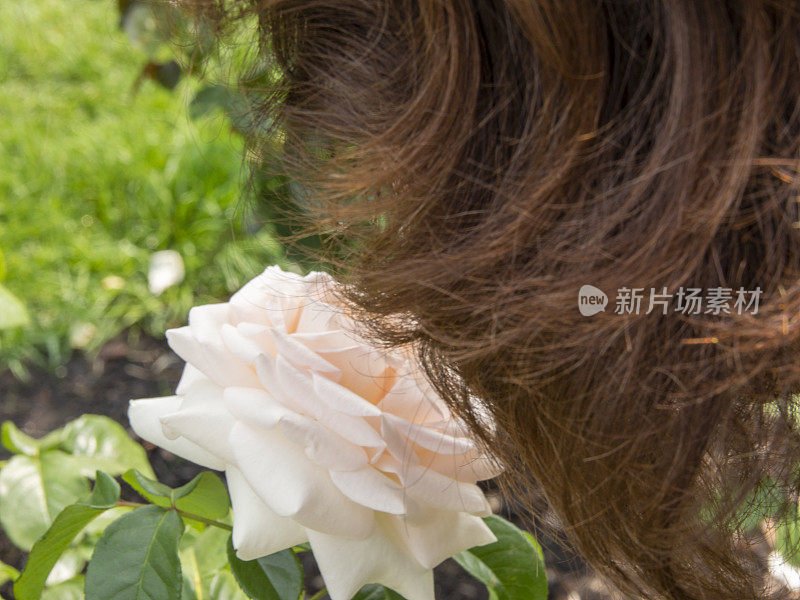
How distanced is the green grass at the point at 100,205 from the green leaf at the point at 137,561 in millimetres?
1234

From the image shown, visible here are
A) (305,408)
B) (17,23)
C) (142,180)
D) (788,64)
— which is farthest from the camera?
(17,23)

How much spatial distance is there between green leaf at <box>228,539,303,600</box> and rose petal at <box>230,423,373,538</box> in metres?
0.11

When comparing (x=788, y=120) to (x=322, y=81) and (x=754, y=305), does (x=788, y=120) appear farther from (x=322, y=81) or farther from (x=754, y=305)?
(x=322, y=81)

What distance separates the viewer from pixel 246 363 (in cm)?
42

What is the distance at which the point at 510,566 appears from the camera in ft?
1.85

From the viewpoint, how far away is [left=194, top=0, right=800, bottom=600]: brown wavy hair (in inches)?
11.1

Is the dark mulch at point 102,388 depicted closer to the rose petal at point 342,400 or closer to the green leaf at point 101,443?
the green leaf at point 101,443

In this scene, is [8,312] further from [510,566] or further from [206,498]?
[510,566]

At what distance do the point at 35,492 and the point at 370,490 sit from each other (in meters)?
0.52

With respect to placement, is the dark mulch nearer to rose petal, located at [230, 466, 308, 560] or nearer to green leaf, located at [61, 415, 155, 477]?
green leaf, located at [61, 415, 155, 477]

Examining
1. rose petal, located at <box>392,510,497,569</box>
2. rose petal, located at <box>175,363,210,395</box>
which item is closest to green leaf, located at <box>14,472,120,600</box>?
rose petal, located at <box>175,363,210,395</box>

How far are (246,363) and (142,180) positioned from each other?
188cm

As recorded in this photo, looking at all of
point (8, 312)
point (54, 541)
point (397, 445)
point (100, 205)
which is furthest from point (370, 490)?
point (100, 205)

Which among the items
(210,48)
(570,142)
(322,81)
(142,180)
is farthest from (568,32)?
(142,180)
